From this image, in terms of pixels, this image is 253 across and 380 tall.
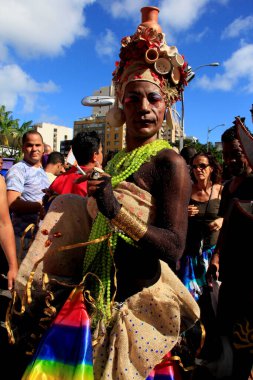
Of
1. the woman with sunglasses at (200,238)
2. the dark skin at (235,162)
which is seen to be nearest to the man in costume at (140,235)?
the dark skin at (235,162)

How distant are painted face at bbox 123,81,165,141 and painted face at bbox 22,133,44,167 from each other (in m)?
3.08

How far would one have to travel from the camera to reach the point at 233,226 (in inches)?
69.8

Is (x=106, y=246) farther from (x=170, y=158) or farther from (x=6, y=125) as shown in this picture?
(x=6, y=125)

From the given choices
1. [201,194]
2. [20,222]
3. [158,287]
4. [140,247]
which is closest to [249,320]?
[158,287]

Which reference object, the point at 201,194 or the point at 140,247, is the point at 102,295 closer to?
the point at 140,247

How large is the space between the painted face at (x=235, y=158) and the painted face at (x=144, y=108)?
6.71 ft

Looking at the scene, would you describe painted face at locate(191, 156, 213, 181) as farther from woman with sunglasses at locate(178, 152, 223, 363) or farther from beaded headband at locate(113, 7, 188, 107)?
beaded headband at locate(113, 7, 188, 107)

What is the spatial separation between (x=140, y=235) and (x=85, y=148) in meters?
2.03

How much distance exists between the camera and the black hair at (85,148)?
3.50 meters

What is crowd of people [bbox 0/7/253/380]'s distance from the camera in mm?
1549

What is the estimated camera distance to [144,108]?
186 centimetres

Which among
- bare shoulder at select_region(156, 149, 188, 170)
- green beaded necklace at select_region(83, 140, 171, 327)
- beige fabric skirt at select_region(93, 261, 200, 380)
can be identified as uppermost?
bare shoulder at select_region(156, 149, 188, 170)

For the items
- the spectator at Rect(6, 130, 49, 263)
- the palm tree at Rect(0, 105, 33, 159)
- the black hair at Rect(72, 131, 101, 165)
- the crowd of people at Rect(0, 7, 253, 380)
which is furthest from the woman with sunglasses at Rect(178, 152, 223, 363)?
the palm tree at Rect(0, 105, 33, 159)

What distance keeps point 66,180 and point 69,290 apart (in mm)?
1524
